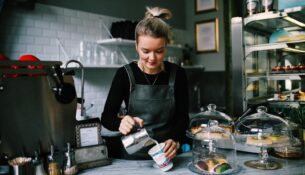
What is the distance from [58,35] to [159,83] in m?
1.88

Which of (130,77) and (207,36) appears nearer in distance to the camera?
(130,77)

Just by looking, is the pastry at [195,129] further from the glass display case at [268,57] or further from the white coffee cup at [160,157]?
the glass display case at [268,57]

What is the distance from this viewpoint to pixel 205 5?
5516 millimetres

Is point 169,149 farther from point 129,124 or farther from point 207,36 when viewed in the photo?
point 207,36

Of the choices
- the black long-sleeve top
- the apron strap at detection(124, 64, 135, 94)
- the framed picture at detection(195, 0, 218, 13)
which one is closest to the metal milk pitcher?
the black long-sleeve top

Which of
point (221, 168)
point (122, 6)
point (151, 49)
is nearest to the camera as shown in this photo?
point (221, 168)

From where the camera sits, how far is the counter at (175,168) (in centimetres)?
135

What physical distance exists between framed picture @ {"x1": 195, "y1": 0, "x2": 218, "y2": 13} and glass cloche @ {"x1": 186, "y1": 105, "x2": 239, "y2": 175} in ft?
13.7

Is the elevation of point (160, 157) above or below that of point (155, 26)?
below

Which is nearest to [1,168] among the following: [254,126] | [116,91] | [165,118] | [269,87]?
[116,91]

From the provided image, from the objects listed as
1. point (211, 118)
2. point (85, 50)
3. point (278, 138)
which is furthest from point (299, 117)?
point (85, 50)

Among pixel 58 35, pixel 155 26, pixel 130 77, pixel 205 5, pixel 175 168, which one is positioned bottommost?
pixel 175 168

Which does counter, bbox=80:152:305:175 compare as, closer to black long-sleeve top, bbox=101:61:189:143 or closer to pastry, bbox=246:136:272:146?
pastry, bbox=246:136:272:146

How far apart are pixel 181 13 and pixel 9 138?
15.7ft
